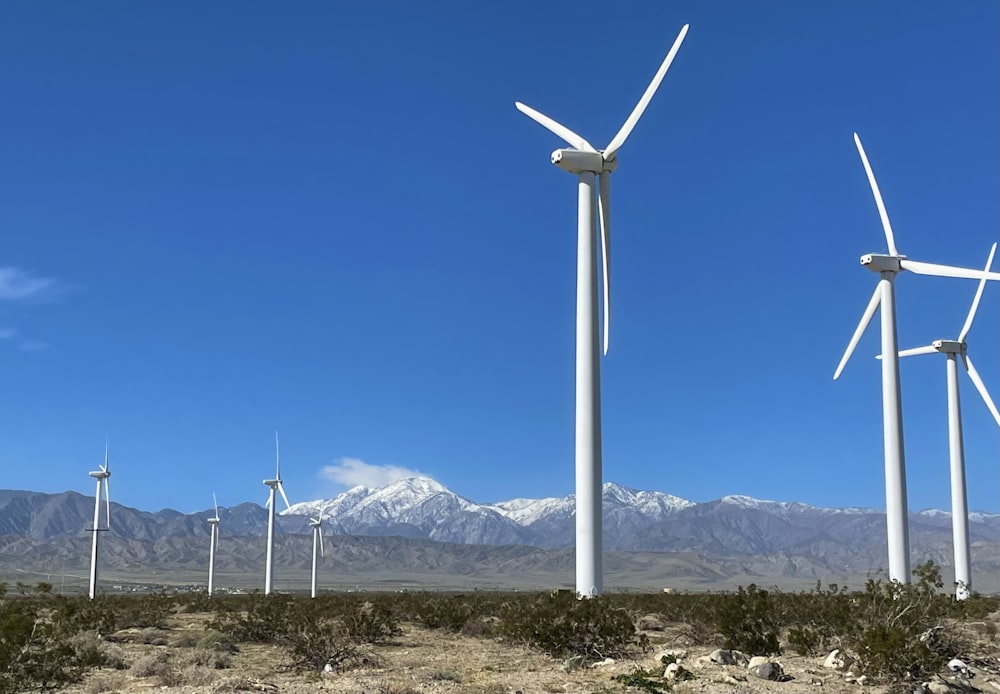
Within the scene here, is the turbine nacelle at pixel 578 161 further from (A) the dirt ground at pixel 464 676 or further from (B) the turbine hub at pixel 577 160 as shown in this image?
(A) the dirt ground at pixel 464 676

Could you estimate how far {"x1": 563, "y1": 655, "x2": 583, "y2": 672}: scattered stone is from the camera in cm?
2356

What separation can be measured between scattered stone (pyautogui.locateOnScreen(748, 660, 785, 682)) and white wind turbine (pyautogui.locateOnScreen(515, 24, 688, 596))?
8.33 metres

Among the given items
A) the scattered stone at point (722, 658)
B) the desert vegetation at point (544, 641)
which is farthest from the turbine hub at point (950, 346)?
the scattered stone at point (722, 658)

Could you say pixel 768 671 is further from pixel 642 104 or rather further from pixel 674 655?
pixel 642 104

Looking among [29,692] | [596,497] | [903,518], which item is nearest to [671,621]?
[903,518]

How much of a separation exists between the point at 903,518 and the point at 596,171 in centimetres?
1957

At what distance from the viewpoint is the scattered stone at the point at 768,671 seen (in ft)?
67.5

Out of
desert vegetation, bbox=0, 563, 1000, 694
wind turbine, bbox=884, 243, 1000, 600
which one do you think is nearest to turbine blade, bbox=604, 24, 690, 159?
desert vegetation, bbox=0, 563, 1000, 694

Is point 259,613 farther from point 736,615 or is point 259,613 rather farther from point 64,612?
point 736,615

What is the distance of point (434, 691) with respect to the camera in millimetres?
19922

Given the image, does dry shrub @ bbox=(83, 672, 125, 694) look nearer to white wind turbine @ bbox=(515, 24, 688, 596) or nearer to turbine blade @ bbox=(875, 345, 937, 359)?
white wind turbine @ bbox=(515, 24, 688, 596)

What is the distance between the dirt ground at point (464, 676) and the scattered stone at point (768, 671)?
155 mm

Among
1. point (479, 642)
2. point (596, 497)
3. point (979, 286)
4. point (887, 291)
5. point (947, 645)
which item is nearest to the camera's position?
point (947, 645)

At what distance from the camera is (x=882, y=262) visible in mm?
46094
